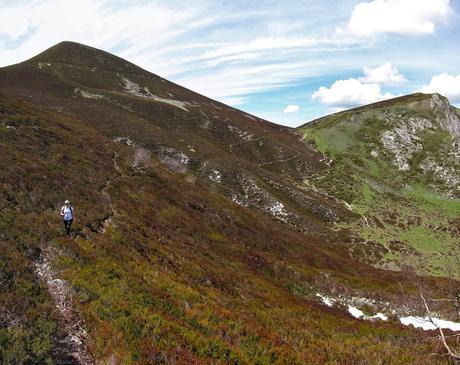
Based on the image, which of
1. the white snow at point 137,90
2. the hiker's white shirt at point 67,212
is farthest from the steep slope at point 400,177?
the white snow at point 137,90

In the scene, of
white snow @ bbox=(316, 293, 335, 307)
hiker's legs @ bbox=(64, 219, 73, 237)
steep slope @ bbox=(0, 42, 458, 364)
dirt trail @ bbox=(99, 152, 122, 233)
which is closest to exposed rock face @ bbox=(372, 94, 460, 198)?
steep slope @ bbox=(0, 42, 458, 364)

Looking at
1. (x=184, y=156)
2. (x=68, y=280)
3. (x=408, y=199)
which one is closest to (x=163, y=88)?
(x=184, y=156)

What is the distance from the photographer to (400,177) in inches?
3344

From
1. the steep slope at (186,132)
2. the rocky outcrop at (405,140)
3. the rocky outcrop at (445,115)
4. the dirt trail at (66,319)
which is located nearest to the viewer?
the dirt trail at (66,319)

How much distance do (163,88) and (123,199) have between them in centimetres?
9873

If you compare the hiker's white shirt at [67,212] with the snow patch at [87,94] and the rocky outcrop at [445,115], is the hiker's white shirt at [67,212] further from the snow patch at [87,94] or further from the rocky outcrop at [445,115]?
the rocky outcrop at [445,115]

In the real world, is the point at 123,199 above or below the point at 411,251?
above

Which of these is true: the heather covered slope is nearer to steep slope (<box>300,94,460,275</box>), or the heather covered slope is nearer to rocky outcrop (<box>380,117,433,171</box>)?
steep slope (<box>300,94,460,275</box>)

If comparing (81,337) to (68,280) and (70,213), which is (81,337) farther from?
(70,213)

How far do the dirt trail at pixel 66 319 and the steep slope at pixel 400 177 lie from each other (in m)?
42.4

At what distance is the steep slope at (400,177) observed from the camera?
5469cm

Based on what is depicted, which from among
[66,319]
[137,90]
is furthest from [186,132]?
[66,319]

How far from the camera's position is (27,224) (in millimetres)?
18688

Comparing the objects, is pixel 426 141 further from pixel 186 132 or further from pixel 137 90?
pixel 137 90
